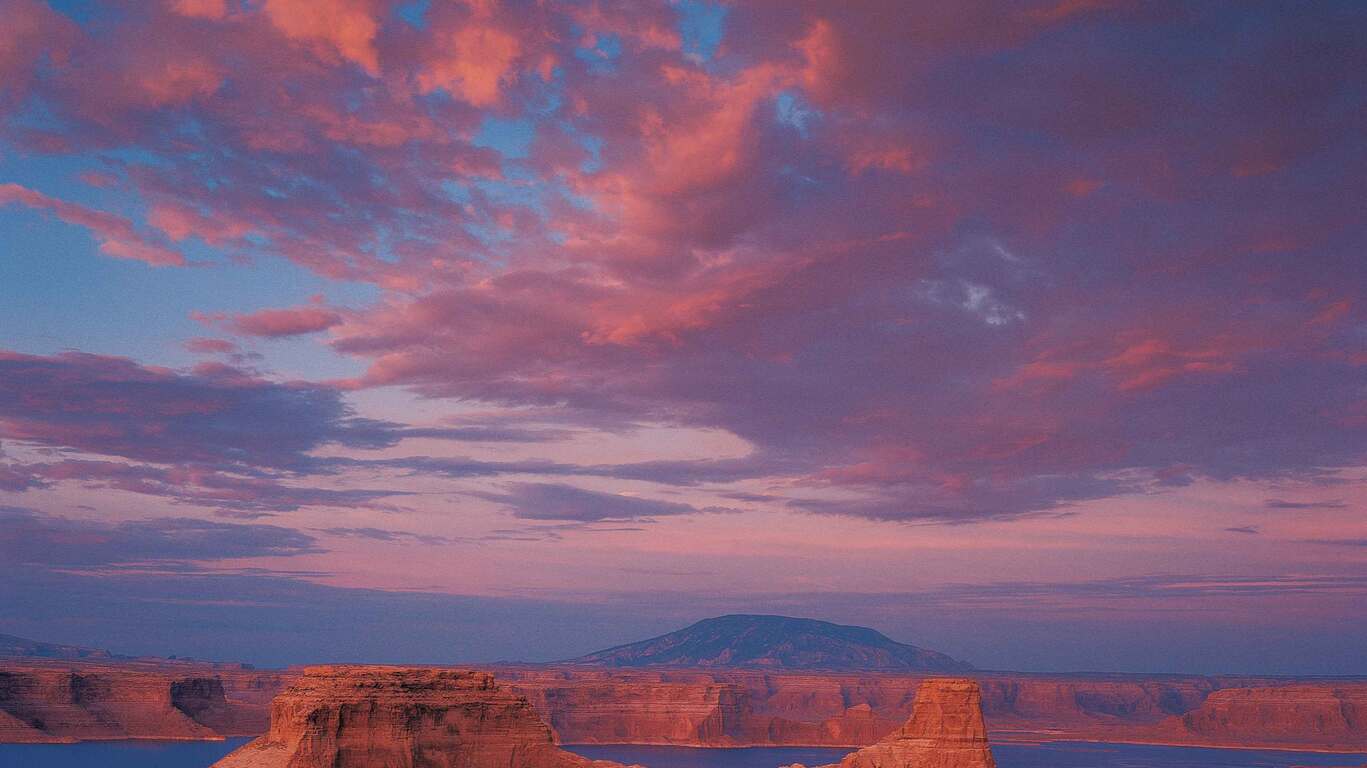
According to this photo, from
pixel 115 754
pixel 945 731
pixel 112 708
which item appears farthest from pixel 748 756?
pixel 945 731

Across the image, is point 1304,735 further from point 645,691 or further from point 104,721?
point 104,721

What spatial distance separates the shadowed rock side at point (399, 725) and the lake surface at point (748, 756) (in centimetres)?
6676

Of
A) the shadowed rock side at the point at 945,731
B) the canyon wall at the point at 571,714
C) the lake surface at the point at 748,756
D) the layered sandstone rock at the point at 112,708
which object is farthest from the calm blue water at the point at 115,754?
the shadowed rock side at the point at 945,731

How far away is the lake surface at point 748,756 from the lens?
387ft

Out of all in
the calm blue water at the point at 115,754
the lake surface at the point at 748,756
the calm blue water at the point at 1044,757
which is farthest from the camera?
the calm blue water at the point at 1044,757

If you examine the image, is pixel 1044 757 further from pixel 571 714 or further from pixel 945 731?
pixel 945 731

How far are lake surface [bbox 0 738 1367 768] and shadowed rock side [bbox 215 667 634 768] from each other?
66762mm

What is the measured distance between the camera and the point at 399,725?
51594 millimetres

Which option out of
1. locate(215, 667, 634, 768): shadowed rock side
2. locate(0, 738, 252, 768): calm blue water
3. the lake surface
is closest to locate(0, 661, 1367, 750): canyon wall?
locate(0, 738, 252, 768): calm blue water

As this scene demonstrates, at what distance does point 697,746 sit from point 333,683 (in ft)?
437

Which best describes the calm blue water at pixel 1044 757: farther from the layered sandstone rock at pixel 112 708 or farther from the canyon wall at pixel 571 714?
the layered sandstone rock at pixel 112 708

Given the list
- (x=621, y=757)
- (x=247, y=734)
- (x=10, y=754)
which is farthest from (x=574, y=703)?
(x=10, y=754)

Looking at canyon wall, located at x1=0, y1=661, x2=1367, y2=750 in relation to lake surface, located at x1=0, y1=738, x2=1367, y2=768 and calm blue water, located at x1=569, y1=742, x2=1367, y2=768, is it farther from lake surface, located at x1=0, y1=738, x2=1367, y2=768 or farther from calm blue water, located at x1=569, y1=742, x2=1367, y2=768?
calm blue water, located at x1=569, y1=742, x2=1367, y2=768

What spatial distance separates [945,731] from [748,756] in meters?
101
